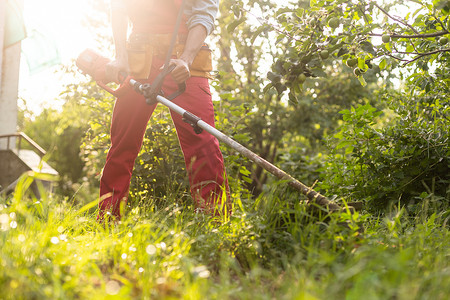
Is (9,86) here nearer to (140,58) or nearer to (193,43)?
(140,58)

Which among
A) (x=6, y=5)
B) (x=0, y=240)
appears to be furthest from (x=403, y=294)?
(x=6, y=5)

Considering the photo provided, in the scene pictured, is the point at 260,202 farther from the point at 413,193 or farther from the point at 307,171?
the point at 307,171

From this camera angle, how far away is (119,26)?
10.2ft

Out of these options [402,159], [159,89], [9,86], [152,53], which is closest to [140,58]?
[152,53]

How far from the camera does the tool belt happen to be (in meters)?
2.95

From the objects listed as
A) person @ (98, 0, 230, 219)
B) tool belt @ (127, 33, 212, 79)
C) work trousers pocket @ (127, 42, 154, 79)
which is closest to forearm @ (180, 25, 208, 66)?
person @ (98, 0, 230, 219)

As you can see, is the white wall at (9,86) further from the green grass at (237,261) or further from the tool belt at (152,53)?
the green grass at (237,261)

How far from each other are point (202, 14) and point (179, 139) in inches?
33.5

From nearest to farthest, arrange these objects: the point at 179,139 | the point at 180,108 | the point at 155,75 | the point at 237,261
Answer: the point at 237,261 < the point at 180,108 < the point at 179,139 < the point at 155,75

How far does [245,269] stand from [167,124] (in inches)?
107

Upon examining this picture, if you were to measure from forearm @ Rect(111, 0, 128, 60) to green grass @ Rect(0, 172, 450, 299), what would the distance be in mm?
1406

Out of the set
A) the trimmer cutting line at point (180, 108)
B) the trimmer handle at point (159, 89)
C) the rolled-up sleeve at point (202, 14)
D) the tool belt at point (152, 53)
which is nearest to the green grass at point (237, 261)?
the trimmer cutting line at point (180, 108)

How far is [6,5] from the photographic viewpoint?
4.70 meters

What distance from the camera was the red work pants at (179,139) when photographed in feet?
9.12
